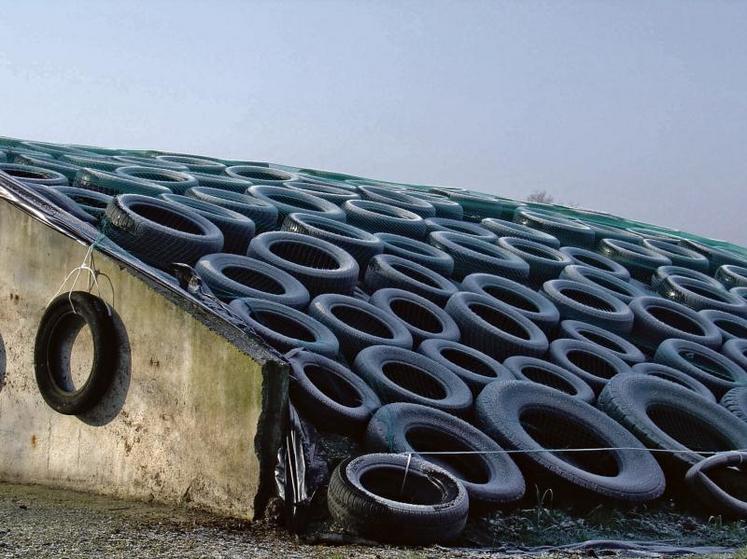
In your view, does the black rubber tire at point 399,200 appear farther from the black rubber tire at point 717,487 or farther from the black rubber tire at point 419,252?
the black rubber tire at point 717,487

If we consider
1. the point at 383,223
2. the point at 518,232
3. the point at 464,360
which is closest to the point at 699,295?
the point at 518,232

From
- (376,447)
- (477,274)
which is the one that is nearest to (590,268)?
(477,274)

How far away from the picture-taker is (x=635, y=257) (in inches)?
742

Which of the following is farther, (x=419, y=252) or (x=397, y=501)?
(x=419, y=252)

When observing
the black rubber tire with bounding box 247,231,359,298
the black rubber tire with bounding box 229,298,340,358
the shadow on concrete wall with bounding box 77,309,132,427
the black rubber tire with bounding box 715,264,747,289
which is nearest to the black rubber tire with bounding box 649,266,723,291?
the black rubber tire with bounding box 715,264,747,289

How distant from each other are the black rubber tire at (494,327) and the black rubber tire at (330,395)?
9.68ft

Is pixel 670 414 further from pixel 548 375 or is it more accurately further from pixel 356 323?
pixel 356 323

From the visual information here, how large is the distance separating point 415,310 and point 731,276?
404 inches

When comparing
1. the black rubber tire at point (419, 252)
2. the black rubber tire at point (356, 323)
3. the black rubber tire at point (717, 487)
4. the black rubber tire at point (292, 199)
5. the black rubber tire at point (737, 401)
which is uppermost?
the black rubber tire at point (292, 199)

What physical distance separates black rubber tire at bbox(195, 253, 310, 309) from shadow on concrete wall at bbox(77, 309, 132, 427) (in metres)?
2.39

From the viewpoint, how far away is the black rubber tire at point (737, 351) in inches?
536

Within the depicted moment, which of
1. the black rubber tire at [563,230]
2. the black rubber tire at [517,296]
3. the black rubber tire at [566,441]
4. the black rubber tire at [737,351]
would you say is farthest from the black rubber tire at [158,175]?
the black rubber tire at [737,351]

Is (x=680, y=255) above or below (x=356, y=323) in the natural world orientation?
above

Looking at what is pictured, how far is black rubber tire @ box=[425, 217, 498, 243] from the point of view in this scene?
17359 mm
